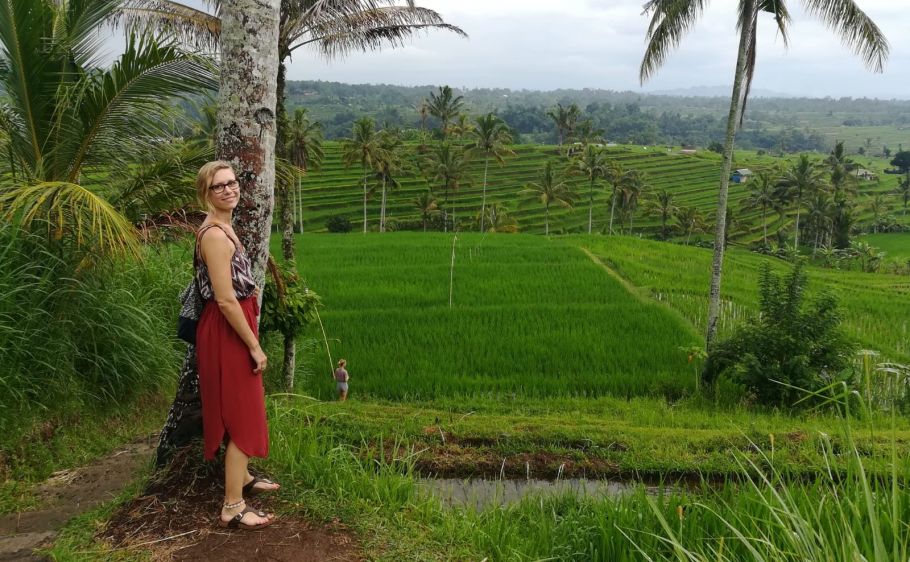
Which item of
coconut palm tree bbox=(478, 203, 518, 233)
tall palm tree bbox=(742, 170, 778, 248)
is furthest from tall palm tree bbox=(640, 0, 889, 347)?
tall palm tree bbox=(742, 170, 778, 248)

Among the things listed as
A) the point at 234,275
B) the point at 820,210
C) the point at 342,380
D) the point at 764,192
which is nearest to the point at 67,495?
the point at 234,275

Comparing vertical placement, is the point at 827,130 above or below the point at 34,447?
above

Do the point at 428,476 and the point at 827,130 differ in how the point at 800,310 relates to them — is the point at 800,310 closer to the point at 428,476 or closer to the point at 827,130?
the point at 428,476

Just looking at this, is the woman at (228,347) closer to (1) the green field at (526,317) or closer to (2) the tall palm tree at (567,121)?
(1) the green field at (526,317)

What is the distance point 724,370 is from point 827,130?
160336 mm

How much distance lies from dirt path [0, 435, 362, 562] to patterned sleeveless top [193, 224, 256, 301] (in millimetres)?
996

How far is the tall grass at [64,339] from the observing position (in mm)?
3941

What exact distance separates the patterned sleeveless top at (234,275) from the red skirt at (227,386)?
0.16ft

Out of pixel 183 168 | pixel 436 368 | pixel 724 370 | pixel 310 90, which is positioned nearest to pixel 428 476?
→ pixel 183 168

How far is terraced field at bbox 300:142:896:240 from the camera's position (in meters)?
41.2

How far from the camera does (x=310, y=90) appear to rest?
144m

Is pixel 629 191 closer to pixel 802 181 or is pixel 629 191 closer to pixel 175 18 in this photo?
pixel 802 181

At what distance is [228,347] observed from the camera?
2.70 metres

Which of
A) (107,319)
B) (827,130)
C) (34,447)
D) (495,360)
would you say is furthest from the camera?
(827,130)
